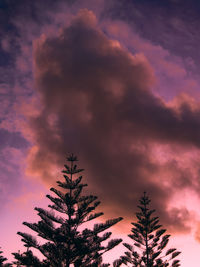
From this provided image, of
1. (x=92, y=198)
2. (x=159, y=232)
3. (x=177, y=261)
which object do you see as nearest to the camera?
(x=92, y=198)

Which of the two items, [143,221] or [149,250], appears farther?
[143,221]

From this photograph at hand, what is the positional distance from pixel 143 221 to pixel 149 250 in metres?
2.13

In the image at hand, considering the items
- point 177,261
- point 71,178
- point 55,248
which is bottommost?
point 177,261

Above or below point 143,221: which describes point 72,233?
below

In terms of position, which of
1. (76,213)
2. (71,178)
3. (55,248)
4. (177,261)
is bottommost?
(177,261)

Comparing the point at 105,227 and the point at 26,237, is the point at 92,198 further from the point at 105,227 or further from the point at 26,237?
the point at 26,237

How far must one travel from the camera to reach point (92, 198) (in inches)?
491

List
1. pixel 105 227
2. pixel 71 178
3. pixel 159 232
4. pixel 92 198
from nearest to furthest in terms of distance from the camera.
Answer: pixel 105 227, pixel 92 198, pixel 71 178, pixel 159 232

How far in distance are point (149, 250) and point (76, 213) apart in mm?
8598

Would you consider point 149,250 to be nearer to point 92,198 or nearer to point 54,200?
point 92,198

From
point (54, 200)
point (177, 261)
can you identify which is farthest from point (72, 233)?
point (177, 261)

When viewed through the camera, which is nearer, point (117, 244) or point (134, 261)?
point (117, 244)

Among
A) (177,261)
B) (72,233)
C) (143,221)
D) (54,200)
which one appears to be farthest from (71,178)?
(177,261)

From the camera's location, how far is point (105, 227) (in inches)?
458
